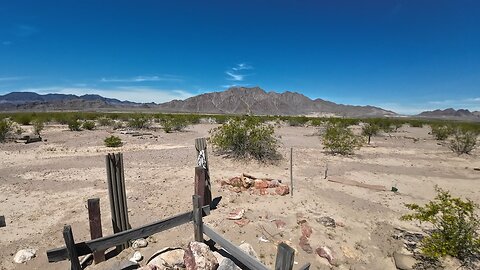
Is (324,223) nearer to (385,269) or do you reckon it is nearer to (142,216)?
(385,269)

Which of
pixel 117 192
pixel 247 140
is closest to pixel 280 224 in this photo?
pixel 117 192

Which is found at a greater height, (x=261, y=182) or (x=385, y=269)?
(x=261, y=182)

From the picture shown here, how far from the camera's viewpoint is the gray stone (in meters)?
5.22

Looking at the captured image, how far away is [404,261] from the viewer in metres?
5.35

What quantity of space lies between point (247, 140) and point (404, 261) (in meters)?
9.25

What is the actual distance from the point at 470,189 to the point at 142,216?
11.9m

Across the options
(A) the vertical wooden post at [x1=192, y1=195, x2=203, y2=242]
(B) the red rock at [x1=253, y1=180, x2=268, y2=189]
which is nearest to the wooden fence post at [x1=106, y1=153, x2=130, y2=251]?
(A) the vertical wooden post at [x1=192, y1=195, x2=203, y2=242]

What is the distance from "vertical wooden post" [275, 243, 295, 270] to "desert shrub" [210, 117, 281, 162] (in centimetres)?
1012

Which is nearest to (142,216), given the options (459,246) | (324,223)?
(324,223)

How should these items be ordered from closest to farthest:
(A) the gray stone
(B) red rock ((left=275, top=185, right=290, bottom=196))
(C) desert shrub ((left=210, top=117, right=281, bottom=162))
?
(A) the gray stone, (B) red rock ((left=275, top=185, right=290, bottom=196)), (C) desert shrub ((left=210, top=117, right=281, bottom=162))

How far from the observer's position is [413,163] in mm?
14992

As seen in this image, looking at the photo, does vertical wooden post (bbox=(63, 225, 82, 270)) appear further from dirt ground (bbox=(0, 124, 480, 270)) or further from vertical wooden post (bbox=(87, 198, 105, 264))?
dirt ground (bbox=(0, 124, 480, 270))

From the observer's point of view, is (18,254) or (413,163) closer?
(18,254)

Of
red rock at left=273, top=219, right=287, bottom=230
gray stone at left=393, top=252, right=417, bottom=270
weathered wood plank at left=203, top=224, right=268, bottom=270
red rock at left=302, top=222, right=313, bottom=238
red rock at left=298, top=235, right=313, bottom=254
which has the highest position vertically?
weathered wood plank at left=203, top=224, right=268, bottom=270
